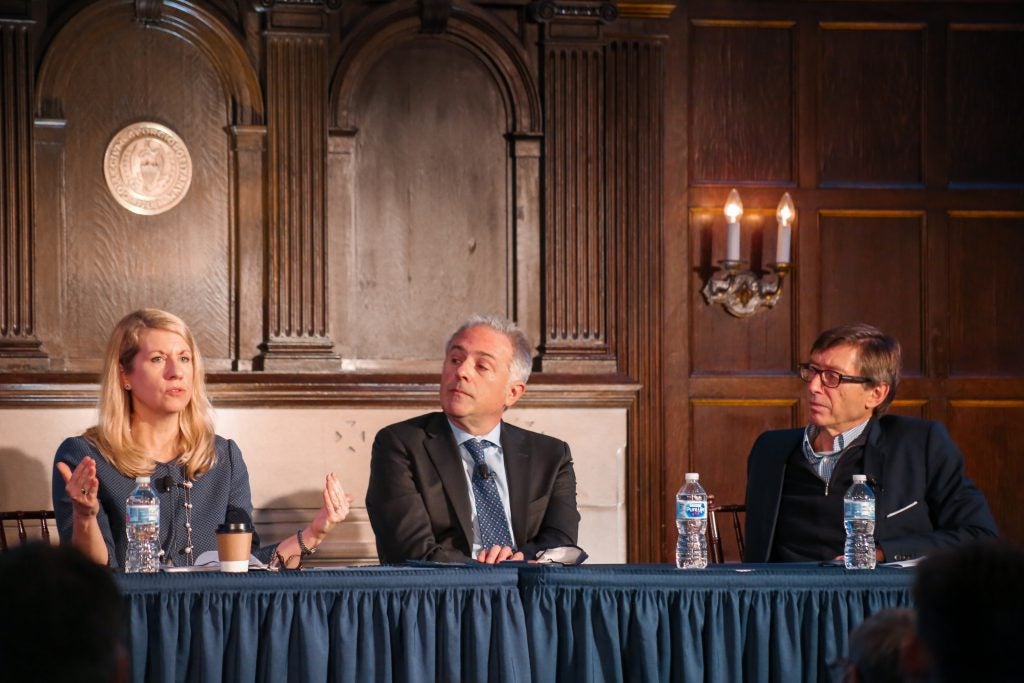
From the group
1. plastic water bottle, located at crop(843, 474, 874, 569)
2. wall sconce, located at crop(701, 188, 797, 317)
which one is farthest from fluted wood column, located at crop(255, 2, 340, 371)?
plastic water bottle, located at crop(843, 474, 874, 569)

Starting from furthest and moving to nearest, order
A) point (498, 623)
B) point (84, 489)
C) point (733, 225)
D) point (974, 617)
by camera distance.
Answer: point (733, 225)
point (84, 489)
point (498, 623)
point (974, 617)

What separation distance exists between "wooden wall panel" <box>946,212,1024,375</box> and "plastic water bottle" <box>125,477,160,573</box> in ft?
12.7

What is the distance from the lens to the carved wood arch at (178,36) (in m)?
Result: 5.43

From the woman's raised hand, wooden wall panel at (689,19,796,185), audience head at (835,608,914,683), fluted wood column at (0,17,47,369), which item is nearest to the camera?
audience head at (835,608,914,683)

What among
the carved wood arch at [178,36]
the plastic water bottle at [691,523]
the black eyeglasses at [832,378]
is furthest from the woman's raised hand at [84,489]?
the carved wood arch at [178,36]

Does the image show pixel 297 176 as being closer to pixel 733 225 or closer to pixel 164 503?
pixel 733 225

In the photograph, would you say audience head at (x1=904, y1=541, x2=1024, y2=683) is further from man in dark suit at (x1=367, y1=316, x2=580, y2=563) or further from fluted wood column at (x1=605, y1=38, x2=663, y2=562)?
fluted wood column at (x1=605, y1=38, x2=663, y2=562)

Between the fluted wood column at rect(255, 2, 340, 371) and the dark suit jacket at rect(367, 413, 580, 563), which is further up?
the fluted wood column at rect(255, 2, 340, 371)

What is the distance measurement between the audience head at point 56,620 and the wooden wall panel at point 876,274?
4.86 m

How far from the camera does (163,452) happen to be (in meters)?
3.83

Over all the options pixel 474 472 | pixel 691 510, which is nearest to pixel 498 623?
pixel 691 510

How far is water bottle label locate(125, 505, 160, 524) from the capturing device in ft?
10.9

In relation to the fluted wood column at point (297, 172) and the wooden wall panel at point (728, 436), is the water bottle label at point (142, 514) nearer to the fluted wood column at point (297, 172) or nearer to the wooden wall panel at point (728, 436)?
Answer: the fluted wood column at point (297, 172)

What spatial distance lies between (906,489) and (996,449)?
92.7 inches
